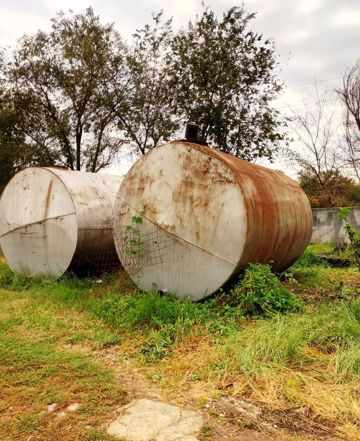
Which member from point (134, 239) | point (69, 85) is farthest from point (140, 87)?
point (134, 239)

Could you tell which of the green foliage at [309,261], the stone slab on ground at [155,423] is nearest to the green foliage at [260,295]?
the stone slab on ground at [155,423]

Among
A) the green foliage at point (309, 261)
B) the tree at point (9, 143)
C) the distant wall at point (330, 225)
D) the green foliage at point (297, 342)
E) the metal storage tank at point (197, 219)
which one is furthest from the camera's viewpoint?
the tree at point (9, 143)

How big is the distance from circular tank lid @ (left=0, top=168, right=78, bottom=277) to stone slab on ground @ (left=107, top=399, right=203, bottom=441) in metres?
4.25

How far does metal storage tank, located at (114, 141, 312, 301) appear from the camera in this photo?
4754 mm

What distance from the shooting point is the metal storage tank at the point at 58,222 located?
266 inches

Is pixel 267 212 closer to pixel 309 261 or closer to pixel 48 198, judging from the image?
pixel 48 198

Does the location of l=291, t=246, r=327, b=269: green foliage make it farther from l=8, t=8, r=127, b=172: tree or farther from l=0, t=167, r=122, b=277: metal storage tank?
l=8, t=8, r=127, b=172: tree

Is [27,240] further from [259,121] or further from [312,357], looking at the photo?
[259,121]

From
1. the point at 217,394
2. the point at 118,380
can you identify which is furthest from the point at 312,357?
the point at 118,380

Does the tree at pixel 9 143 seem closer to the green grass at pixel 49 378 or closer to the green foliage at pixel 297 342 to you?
the green grass at pixel 49 378

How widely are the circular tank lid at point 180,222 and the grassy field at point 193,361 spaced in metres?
0.29

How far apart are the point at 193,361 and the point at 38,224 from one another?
4538mm

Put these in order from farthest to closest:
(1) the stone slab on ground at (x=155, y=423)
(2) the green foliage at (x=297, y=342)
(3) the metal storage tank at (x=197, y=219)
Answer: (3) the metal storage tank at (x=197, y=219)
(2) the green foliage at (x=297, y=342)
(1) the stone slab on ground at (x=155, y=423)

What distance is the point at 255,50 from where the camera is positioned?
18.2 meters
